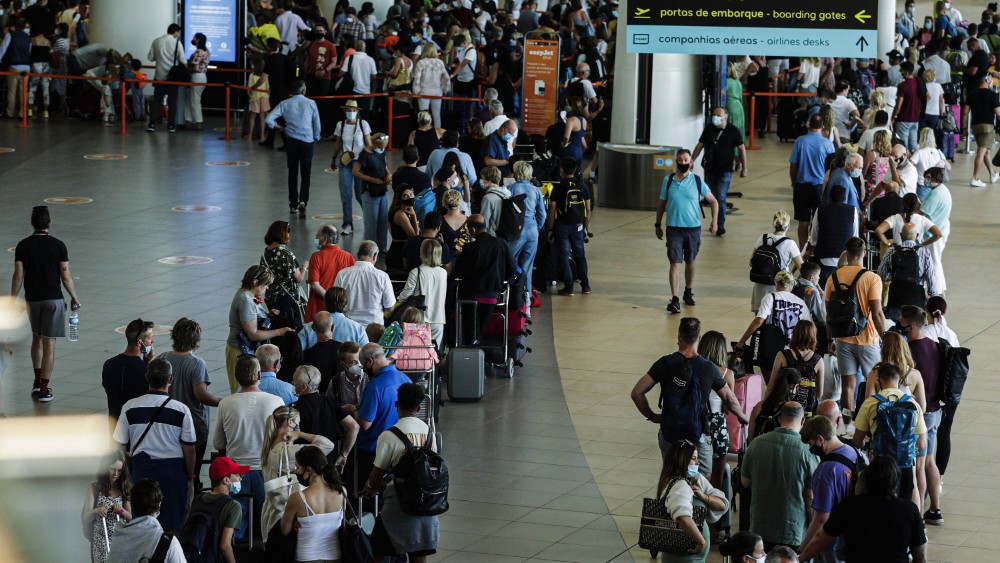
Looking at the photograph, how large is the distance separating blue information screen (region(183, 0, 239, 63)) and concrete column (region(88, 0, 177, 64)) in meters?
0.51

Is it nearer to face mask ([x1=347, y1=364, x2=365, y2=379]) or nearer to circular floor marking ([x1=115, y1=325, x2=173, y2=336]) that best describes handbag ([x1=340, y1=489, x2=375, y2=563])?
face mask ([x1=347, y1=364, x2=365, y2=379])

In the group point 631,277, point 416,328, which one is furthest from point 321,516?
point 631,277

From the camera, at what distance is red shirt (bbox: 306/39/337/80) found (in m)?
27.2

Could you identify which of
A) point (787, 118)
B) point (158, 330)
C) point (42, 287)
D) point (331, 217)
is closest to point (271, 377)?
point (42, 287)

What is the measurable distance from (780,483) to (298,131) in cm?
1261

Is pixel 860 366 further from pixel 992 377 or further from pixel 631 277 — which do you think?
pixel 631 277

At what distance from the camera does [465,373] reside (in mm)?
12078

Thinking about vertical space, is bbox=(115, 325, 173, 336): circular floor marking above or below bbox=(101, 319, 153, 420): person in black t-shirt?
below

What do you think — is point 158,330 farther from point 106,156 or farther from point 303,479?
point 106,156

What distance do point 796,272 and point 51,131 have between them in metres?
18.2

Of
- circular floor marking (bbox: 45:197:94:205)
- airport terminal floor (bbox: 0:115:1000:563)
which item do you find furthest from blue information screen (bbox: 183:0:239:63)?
circular floor marking (bbox: 45:197:94:205)

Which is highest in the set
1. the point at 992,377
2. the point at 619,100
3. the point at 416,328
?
the point at 619,100

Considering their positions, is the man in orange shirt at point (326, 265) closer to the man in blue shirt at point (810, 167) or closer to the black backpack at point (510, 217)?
the black backpack at point (510, 217)

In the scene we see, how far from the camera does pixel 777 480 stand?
795cm
